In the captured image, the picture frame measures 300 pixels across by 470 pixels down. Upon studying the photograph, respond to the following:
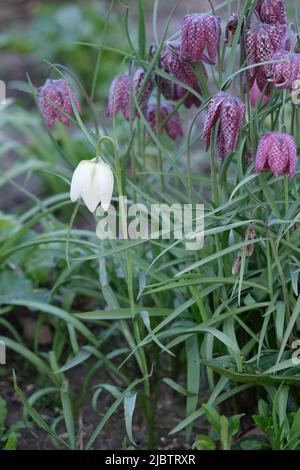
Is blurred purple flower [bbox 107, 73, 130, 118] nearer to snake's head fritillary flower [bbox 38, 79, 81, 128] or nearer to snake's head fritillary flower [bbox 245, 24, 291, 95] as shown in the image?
snake's head fritillary flower [bbox 38, 79, 81, 128]

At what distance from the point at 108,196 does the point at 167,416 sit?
616mm

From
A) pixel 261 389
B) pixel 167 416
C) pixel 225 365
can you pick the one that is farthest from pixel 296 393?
pixel 167 416

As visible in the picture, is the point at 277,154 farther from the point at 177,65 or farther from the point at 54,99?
the point at 54,99

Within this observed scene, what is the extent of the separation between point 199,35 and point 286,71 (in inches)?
6.4

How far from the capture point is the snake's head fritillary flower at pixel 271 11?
4.25ft

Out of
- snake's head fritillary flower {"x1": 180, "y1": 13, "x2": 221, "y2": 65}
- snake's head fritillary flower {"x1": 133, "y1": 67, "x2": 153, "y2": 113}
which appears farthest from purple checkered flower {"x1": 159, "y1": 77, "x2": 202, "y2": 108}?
snake's head fritillary flower {"x1": 180, "y1": 13, "x2": 221, "y2": 65}

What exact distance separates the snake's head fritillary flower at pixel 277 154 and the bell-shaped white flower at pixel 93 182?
0.76 ft

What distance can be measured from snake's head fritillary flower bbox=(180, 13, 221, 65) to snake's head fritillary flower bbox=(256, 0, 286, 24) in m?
0.07

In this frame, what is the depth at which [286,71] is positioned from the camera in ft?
4.03

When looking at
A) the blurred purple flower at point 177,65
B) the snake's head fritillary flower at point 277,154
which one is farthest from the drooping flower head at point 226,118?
the blurred purple flower at point 177,65

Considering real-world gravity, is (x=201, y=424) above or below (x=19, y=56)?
below

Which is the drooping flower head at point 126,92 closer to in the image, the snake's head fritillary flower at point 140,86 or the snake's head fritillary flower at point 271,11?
the snake's head fritillary flower at point 140,86
